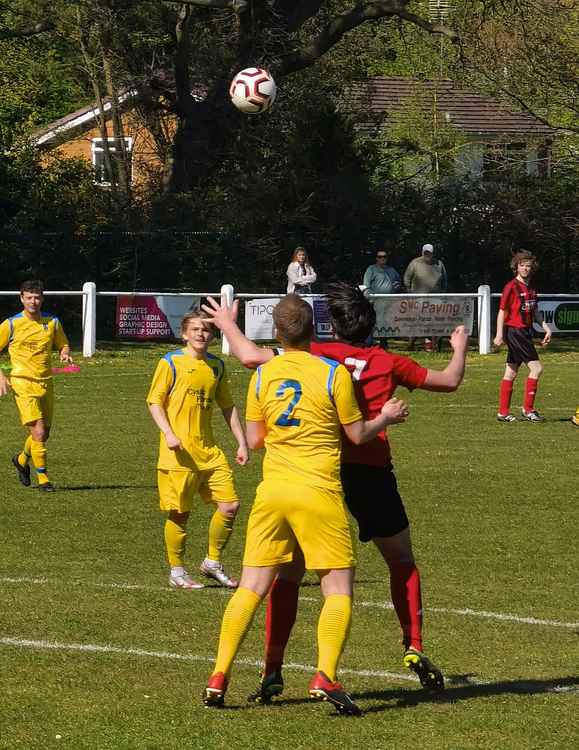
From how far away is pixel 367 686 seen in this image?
281 inches

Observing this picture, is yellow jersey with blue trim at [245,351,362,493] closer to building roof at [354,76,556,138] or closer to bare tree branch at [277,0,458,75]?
bare tree branch at [277,0,458,75]

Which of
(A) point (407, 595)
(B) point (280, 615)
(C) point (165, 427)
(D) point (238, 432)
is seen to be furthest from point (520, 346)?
(B) point (280, 615)

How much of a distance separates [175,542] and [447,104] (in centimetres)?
4645

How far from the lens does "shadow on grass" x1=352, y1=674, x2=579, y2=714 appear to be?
269 inches

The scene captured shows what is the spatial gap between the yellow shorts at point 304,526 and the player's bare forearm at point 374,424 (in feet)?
0.87

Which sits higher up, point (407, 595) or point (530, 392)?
point (407, 595)

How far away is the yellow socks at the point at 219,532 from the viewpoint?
9.74m

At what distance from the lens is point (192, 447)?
9.72 meters

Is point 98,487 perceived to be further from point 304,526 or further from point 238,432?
point 304,526

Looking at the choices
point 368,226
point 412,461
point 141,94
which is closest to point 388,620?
point 412,461

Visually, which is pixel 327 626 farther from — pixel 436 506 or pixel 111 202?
pixel 111 202

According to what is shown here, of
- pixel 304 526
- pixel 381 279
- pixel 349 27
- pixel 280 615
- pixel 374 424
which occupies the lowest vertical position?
pixel 280 615

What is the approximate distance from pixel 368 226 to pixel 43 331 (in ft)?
62.0

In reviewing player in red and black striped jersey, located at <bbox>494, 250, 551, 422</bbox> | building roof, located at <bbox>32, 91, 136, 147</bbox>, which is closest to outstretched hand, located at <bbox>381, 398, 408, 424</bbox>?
player in red and black striped jersey, located at <bbox>494, 250, 551, 422</bbox>
